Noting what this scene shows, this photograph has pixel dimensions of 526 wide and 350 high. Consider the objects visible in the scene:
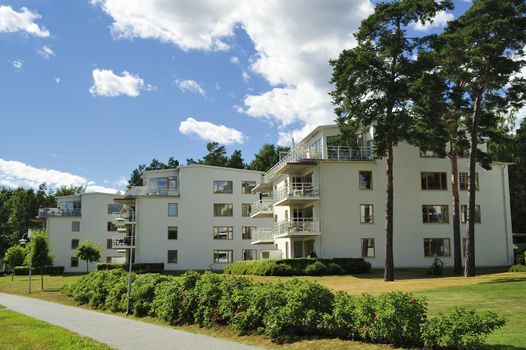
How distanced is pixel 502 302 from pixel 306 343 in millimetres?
8378

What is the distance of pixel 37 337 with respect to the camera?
16047mm

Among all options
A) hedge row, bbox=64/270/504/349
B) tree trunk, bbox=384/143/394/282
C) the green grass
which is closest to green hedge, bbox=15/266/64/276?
tree trunk, bbox=384/143/394/282

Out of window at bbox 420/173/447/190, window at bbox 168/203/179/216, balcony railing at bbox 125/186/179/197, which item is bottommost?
window at bbox 168/203/179/216

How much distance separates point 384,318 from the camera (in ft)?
37.8

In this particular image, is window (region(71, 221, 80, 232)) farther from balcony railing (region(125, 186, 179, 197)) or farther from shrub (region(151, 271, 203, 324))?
shrub (region(151, 271, 203, 324))

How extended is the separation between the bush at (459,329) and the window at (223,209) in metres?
51.7

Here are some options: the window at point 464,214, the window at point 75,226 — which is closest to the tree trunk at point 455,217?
the window at point 464,214

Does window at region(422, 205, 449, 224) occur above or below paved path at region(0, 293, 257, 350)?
above

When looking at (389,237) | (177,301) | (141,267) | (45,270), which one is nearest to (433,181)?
(389,237)

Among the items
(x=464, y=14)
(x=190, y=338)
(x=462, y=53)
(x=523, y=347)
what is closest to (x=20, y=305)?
(x=190, y=338)

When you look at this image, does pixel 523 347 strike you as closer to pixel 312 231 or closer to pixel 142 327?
pixel 142 327

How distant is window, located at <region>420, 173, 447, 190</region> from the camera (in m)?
43.8

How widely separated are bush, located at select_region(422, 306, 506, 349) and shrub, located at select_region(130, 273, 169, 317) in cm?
1283

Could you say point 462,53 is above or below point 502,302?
above
